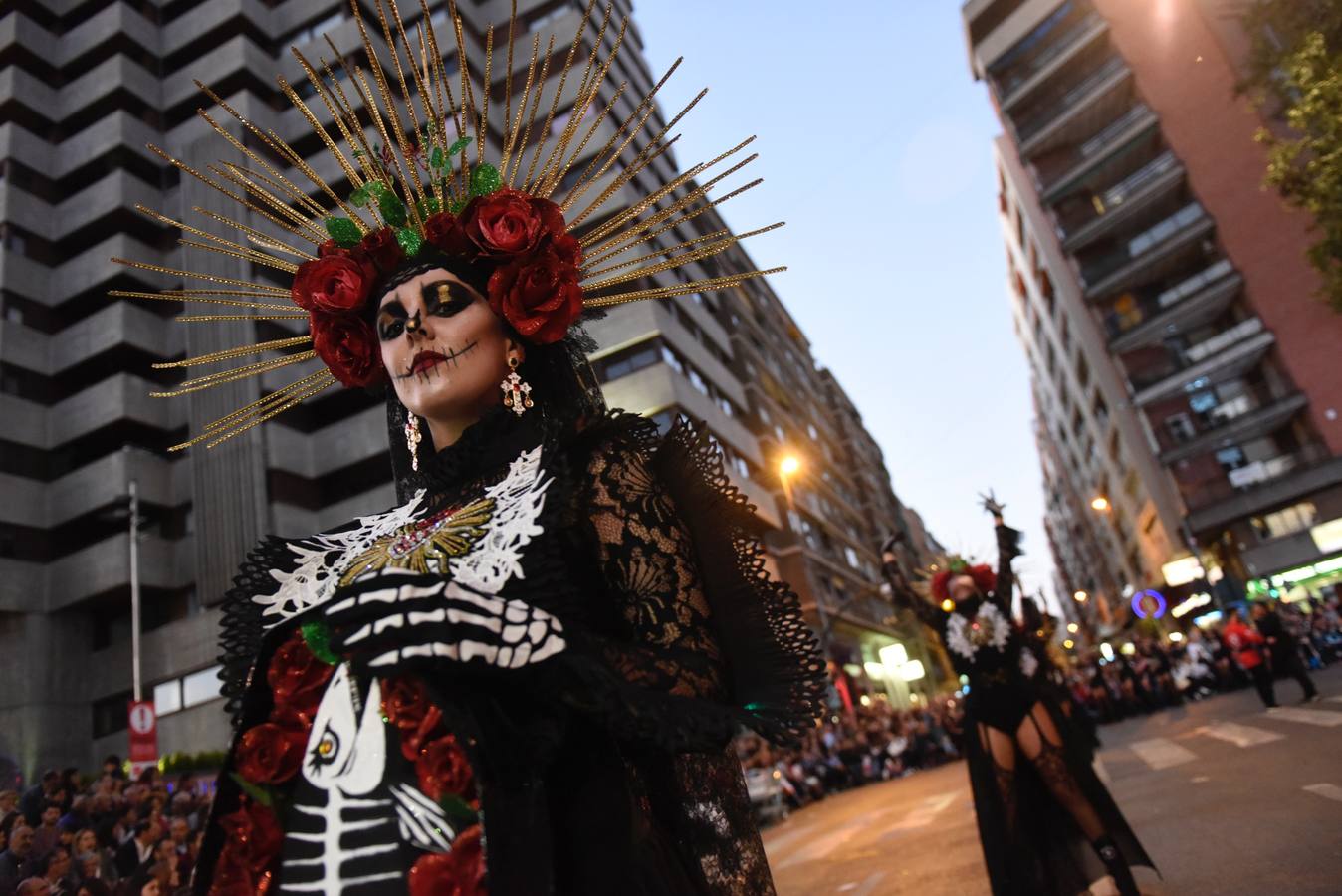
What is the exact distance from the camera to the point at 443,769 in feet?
4.43

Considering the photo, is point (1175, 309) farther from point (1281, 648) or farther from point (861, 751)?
point (1281, 648)

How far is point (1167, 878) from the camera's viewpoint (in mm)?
4809

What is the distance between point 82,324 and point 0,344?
2.26 metres

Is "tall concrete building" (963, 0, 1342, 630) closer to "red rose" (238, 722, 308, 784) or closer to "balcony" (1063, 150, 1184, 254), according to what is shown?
"balcony" (1063, 150, 1184, 254)

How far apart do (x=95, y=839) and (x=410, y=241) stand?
7.81 metres

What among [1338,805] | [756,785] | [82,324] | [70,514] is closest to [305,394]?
[1338,805]

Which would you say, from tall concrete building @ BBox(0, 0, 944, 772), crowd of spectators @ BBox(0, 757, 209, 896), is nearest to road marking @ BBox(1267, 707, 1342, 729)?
crowd of spectators @ BBox(0, 757, 209, 896)

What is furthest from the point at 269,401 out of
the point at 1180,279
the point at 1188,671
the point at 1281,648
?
the point at 1180,279

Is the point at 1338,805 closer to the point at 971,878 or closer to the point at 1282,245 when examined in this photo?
the point at 971,878

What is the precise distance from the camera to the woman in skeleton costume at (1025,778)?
4875 millimetres

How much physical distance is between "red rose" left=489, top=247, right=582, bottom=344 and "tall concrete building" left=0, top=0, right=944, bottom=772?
22.2 metres

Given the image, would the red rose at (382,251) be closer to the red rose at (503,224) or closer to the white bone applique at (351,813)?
the red rose at (503,224)

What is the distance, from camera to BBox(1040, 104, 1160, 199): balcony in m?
36.0

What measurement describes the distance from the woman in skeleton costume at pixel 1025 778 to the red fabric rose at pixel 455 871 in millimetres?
4431
